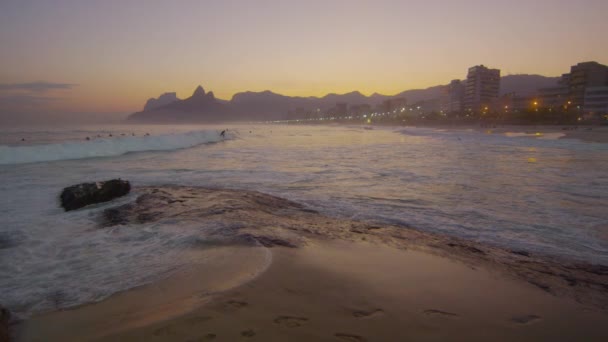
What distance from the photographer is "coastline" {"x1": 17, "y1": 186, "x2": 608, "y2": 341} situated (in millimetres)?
2627

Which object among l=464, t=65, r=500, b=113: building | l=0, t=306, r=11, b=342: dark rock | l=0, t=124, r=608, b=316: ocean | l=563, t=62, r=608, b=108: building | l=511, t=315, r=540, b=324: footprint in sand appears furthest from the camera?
l=464, t=65, r=500, b=113: building

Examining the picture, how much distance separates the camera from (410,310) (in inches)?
116

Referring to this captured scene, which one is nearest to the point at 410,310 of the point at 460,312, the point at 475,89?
the point at 460,312

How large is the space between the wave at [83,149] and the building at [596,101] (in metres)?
118

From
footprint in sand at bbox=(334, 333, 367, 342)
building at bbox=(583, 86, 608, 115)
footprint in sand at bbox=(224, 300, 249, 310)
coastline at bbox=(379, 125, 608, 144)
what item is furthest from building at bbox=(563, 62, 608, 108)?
footprint in sand at bbox=(224, 300, 249, 310)

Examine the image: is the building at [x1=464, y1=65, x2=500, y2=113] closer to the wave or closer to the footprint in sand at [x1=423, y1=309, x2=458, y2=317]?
the wave

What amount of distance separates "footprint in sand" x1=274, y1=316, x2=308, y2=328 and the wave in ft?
70.1

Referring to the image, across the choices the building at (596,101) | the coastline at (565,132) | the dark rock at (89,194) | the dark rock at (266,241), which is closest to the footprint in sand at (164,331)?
the dark rock at (266,241)

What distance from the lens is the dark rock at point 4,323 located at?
2.47 metres

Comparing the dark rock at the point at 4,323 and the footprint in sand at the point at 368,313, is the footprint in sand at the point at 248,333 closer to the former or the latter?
the footprint in sand at the point at 368,313

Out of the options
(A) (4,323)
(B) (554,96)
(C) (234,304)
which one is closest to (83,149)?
(A) (4,323)

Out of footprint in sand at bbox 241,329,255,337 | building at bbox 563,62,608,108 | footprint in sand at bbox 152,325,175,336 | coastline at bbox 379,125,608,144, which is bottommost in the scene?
coastline at bbox 379,125,608,144

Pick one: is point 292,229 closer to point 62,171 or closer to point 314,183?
point 314,183

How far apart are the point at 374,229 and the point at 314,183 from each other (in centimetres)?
471
